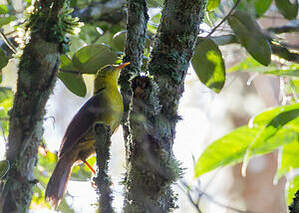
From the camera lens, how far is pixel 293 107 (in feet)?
5.77

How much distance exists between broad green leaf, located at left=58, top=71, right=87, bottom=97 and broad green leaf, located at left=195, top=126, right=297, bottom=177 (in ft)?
2.32

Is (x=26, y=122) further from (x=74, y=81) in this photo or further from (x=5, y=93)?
(x=5, y=93)

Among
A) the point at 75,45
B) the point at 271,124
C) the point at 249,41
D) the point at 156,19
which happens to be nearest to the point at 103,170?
the point at 271,124

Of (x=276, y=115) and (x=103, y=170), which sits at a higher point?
(x=276, y=115)

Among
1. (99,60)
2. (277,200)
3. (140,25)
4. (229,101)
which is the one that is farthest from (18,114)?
(229,101)

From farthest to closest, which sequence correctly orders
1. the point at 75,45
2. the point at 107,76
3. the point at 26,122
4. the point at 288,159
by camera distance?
1. the point at 107,76
2. the point at 75,45
3. the point at 288,159
4. the point at 26,122

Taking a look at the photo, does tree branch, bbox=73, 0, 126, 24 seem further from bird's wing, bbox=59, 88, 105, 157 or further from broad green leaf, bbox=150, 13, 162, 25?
bird's wing, bbox=59, 88, 105, 157

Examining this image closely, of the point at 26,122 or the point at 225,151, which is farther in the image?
the point at 225,151

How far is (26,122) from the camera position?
1240 mm

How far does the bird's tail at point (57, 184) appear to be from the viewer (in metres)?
2.37

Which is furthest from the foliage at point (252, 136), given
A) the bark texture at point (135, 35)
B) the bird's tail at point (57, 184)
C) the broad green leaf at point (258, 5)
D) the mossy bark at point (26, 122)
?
the mossy bark at point (26, 122)

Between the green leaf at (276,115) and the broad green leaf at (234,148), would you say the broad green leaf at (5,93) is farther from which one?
the green leaf at (276,115)

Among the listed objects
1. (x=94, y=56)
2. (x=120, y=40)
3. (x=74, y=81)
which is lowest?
(x=74, y=81)

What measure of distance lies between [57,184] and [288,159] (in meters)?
1.19
